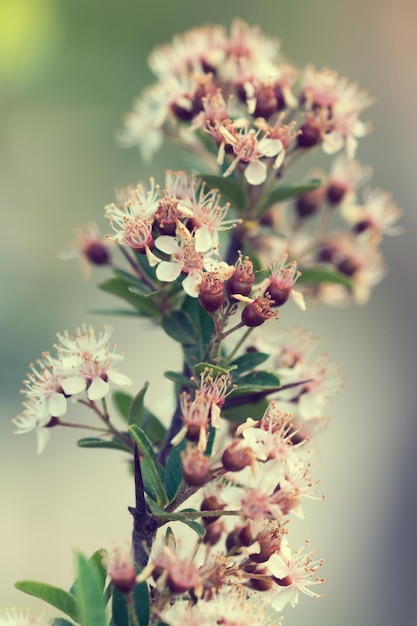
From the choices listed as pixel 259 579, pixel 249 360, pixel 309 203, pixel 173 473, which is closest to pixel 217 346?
pixel 249 360

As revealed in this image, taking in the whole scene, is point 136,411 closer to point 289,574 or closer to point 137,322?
point 289,574

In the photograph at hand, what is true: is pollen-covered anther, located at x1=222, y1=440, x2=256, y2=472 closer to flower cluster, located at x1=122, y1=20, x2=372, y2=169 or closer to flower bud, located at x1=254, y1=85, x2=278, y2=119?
flower cluster, located at x1=122, y1=20, x2=372, y2=169

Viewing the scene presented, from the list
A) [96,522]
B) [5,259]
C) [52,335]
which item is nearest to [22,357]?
[52,335]

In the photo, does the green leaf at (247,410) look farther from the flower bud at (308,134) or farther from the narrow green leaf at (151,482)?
the flower bud at (308,134)

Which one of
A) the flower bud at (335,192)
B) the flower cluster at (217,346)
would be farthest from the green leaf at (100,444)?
the flower bud at (335,192)

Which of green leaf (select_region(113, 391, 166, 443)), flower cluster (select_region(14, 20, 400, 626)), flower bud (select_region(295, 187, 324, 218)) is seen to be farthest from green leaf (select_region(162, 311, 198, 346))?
flower bud (select_region(295, 187, 324, 218))

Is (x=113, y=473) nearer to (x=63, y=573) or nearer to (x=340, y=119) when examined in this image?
(x=63, y=573)

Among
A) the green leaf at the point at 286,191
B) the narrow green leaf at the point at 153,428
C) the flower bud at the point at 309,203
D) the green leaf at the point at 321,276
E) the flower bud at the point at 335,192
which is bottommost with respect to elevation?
the narrow green leaf at the point at 153,428
